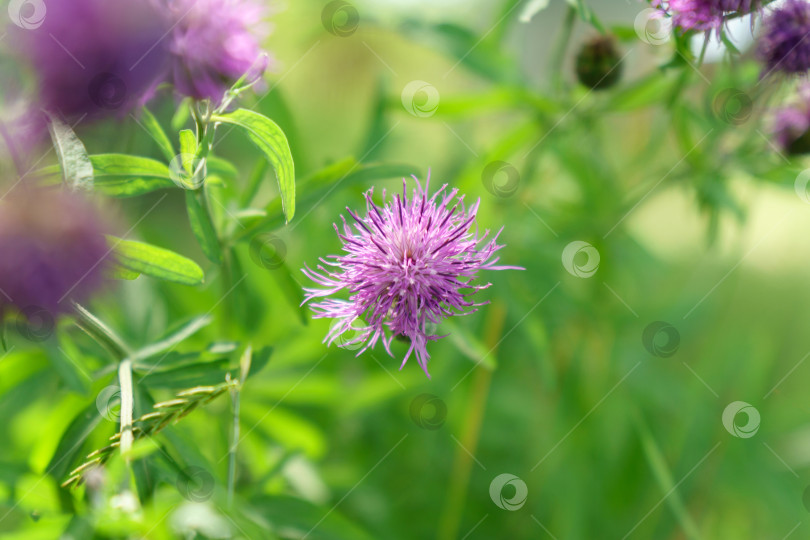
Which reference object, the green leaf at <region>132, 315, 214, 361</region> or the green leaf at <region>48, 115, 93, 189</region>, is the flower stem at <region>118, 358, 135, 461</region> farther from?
the green leaf at <region>48, 115, 93, 189</region>

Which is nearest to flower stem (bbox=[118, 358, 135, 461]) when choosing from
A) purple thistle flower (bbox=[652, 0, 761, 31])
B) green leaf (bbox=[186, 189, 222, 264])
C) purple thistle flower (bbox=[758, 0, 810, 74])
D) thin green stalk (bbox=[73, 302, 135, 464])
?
thin green stalk (bbox=[73, 302, 135, 464])

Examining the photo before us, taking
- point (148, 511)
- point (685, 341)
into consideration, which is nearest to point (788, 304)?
point (685, 341)

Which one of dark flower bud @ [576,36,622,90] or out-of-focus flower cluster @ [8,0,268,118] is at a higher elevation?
dark flower bud @ [576,36,622,90]

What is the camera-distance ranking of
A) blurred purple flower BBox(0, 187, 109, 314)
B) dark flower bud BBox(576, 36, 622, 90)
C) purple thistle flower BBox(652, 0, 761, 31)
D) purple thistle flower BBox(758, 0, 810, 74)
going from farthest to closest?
dark flower bud BBox(576, 36, 622, 90) < purple thistle flower BBox(758, 0, 810, 74) < purple thistle flower BBox(652, 0, 761, 31) < blurred purple flower BBox(0, 187, 109, 314)

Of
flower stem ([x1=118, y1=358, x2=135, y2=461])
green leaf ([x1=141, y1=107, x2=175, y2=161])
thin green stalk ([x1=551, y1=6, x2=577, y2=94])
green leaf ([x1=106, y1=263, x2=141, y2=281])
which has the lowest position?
flower stem ([x1=118, y1=358, x2=135, y2=461])

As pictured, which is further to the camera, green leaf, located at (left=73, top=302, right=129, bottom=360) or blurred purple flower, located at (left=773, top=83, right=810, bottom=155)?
blurred purple flower, located at (left=773, top=83, right=810, bottom=155)

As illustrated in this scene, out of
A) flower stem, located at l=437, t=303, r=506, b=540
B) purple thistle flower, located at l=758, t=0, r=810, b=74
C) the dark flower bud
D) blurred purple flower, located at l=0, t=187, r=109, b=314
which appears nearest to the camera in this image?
blurred purple flower, located at l=0, t=187, r=109, b=314

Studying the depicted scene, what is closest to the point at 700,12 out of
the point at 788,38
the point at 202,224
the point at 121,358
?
the point at 788,38
